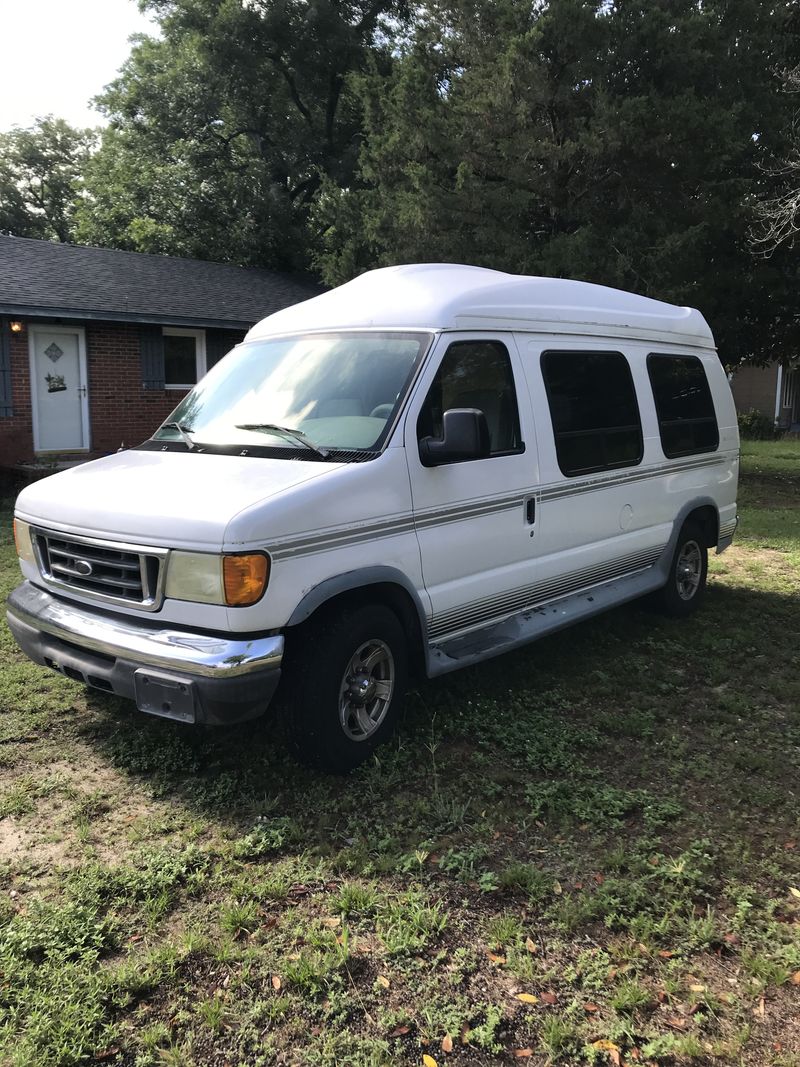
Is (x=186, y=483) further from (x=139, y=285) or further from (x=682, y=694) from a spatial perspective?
(x=139, y=285)

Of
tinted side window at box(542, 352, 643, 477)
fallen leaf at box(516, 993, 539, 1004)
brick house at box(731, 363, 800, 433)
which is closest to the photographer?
fallen leaf at box(516, 993, 539, 1004)

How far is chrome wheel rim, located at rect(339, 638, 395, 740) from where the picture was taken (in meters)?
3.93

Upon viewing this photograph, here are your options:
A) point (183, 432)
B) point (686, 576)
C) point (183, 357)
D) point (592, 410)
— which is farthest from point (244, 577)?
point (183, 357)

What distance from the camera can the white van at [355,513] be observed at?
3529 millimetres

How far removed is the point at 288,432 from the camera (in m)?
4.20

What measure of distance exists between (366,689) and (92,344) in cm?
1226

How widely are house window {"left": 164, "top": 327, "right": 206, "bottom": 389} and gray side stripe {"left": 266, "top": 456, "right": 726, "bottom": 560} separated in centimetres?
1168

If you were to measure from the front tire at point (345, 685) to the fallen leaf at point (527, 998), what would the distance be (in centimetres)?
141

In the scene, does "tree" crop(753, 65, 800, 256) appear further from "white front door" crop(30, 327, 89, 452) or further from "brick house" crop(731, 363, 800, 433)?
"brick house" crop(731, 363, 800, 433)

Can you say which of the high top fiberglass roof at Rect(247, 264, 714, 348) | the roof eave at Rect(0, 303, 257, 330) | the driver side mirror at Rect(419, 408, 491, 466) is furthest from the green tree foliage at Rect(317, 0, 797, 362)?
the driver side mirror at Rect(419, 408, 491, 466)

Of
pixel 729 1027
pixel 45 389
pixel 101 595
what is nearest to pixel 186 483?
pixel 101 595

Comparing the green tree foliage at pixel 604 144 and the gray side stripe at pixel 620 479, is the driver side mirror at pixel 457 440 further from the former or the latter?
the green tree foliage at pixel 604 144

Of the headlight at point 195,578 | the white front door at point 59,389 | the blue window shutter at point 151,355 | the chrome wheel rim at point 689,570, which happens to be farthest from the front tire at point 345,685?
the blue window shutter at point 151,355

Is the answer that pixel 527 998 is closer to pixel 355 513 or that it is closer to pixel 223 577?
pixel 223 577
